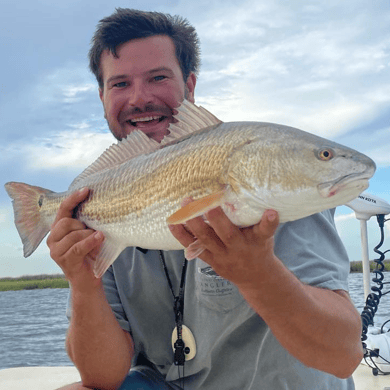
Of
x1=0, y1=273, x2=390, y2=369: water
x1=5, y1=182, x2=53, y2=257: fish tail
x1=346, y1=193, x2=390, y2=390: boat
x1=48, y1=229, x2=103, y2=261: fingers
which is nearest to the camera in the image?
x1=48, y1=229, x2=103, y2=261: fingers

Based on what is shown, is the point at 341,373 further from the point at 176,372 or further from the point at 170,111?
the point at 170,111

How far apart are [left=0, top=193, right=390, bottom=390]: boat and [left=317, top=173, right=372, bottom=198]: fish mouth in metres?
3.22

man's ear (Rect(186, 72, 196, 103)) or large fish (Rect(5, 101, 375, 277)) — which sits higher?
man's ear (Rect(186, 72, 196, 103))

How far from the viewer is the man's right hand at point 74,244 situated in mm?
2348

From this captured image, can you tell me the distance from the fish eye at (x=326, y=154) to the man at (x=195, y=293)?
0.91 ft

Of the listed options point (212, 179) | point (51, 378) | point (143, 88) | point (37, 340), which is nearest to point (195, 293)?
point (212, 179)

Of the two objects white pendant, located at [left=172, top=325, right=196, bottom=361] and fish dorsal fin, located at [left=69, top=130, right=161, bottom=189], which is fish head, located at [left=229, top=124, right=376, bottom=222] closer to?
fish dorsal fin, located at [left=69, top=130, right=161, bottom=189]

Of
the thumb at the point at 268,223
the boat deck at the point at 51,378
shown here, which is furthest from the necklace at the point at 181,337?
the boat deck at the point at 51,378

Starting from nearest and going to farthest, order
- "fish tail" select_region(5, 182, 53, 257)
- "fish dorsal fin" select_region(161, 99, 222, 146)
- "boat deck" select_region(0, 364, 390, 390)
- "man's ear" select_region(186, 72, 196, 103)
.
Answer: "fish dorsal fin" select_region(161, 99, 222, 146)
"fish tail" select_region(5, 182, 53, 257)
"man's ear" select_region(186, 72, 196, 103)
"boat deck" select_region(0, 364, 390, 390)

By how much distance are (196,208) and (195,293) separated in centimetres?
112

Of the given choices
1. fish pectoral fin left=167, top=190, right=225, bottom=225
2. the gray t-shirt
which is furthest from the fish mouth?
the gray t-shirt

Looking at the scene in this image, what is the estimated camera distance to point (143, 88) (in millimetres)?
3158

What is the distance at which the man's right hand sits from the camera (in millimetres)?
2348

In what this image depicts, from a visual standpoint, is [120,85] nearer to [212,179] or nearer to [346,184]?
[212,179]
